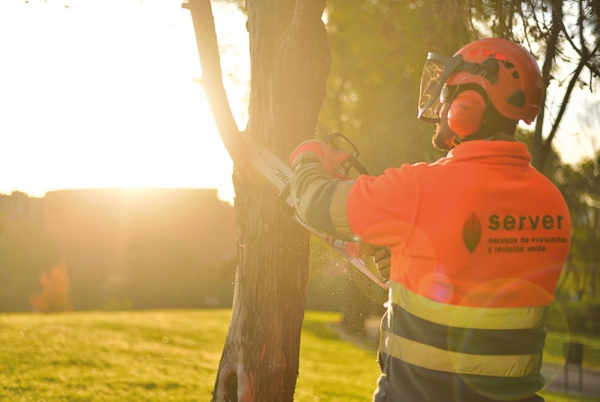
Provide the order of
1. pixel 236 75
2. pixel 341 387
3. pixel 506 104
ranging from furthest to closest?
pixel 236 75, pixel 341 387, pixel 506 104

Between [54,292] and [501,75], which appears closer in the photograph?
[501,75]

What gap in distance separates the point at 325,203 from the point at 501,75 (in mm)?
838

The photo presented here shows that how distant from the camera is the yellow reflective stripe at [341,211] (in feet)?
6.94

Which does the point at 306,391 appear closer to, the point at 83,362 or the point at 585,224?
the point at 83,362

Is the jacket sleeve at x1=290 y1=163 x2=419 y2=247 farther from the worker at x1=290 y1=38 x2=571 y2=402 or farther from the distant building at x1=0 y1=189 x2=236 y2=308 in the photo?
the distant building at x1=0 y1=189 x2=236 y2=308

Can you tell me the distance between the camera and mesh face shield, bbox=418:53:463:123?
2.31 meters

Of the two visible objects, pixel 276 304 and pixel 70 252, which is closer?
pixel 276 304

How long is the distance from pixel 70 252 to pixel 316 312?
26.7 metres

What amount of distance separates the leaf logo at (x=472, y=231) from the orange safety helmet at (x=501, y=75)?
51 centimetres

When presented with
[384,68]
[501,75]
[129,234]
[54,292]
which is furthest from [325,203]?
[129,234]

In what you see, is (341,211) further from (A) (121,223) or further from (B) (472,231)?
(A) (121,223)

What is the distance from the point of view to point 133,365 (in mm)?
9508

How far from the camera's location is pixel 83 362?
29.3 ft

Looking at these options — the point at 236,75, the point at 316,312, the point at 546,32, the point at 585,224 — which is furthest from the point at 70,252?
the point at 546,32
